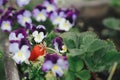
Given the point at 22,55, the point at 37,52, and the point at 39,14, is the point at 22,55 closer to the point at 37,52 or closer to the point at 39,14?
the point at 37,52

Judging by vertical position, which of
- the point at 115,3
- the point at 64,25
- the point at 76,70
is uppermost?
the point at 76,70

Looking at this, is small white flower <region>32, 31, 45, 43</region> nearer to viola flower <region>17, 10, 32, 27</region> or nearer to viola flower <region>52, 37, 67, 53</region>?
viola flower <region>52, 37, 67, 53</region>

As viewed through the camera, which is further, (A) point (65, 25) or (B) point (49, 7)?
(B) point (49, 7)

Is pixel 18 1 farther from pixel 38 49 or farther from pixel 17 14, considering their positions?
pixel 38 49

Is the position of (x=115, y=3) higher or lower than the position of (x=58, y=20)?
lower

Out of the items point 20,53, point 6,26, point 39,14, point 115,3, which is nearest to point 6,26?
point 6,26

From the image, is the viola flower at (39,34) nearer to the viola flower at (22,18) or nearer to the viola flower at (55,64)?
the viola flower at (55,64)

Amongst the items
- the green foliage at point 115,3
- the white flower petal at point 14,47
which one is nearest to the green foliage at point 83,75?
the white flower petal at point 14,47
